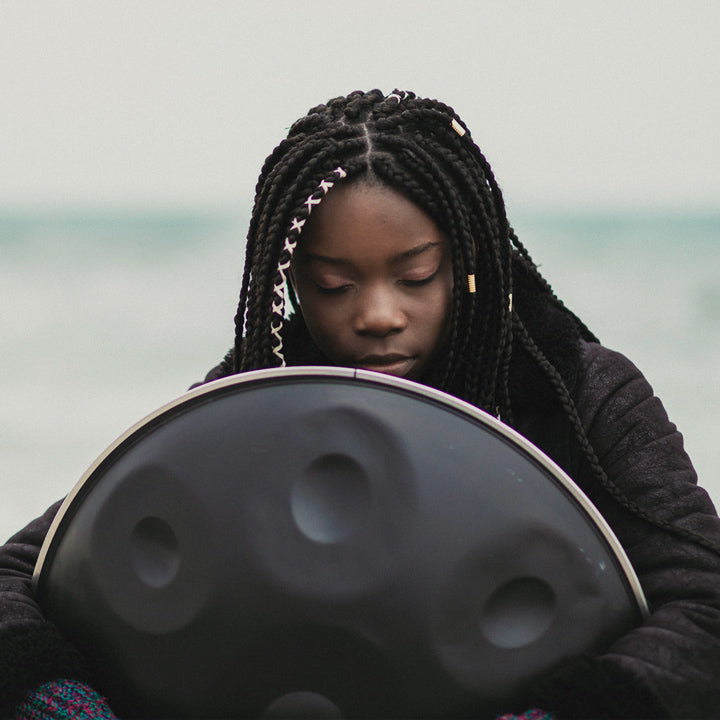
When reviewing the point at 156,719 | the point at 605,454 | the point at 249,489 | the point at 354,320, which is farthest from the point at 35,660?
the point at 605,454

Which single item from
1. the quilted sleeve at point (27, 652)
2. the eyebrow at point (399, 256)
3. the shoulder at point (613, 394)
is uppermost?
the eyebrow at point (399, 256)

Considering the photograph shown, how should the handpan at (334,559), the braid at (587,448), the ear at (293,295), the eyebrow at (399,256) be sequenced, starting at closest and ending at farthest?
1. the handpan at (334,559)
2. the braid at (587,448)
3. the eyebrow at (399,256)
4. the ear at (293,295)

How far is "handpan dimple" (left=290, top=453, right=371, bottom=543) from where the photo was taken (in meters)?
0.84

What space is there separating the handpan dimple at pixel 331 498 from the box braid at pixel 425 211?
0.34m

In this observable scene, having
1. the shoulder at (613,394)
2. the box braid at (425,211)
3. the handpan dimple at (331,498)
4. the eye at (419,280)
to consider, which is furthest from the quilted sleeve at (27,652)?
the shoulder at (613,394)

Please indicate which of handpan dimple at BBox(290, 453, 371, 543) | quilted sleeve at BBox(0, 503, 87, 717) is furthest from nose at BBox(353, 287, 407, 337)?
quilted sleeve at BBox(0, 503, 87, 717)

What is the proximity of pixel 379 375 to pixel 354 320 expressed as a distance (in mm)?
264

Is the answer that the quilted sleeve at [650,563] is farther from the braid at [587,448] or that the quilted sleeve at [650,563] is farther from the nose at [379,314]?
the nose at [379,314]

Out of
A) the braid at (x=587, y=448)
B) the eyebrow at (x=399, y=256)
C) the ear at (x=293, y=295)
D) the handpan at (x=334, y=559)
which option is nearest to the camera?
the handpan at (x=334, y=559)

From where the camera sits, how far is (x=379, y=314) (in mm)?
1114

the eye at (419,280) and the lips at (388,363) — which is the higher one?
the eye at (419,280)

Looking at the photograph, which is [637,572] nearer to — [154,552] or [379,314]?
[379,314]

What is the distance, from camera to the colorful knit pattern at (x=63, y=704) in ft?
2.86

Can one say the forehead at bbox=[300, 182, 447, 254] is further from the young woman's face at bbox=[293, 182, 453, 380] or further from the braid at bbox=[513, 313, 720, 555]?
the braid at bbox=[513, 313, 720, 555]
